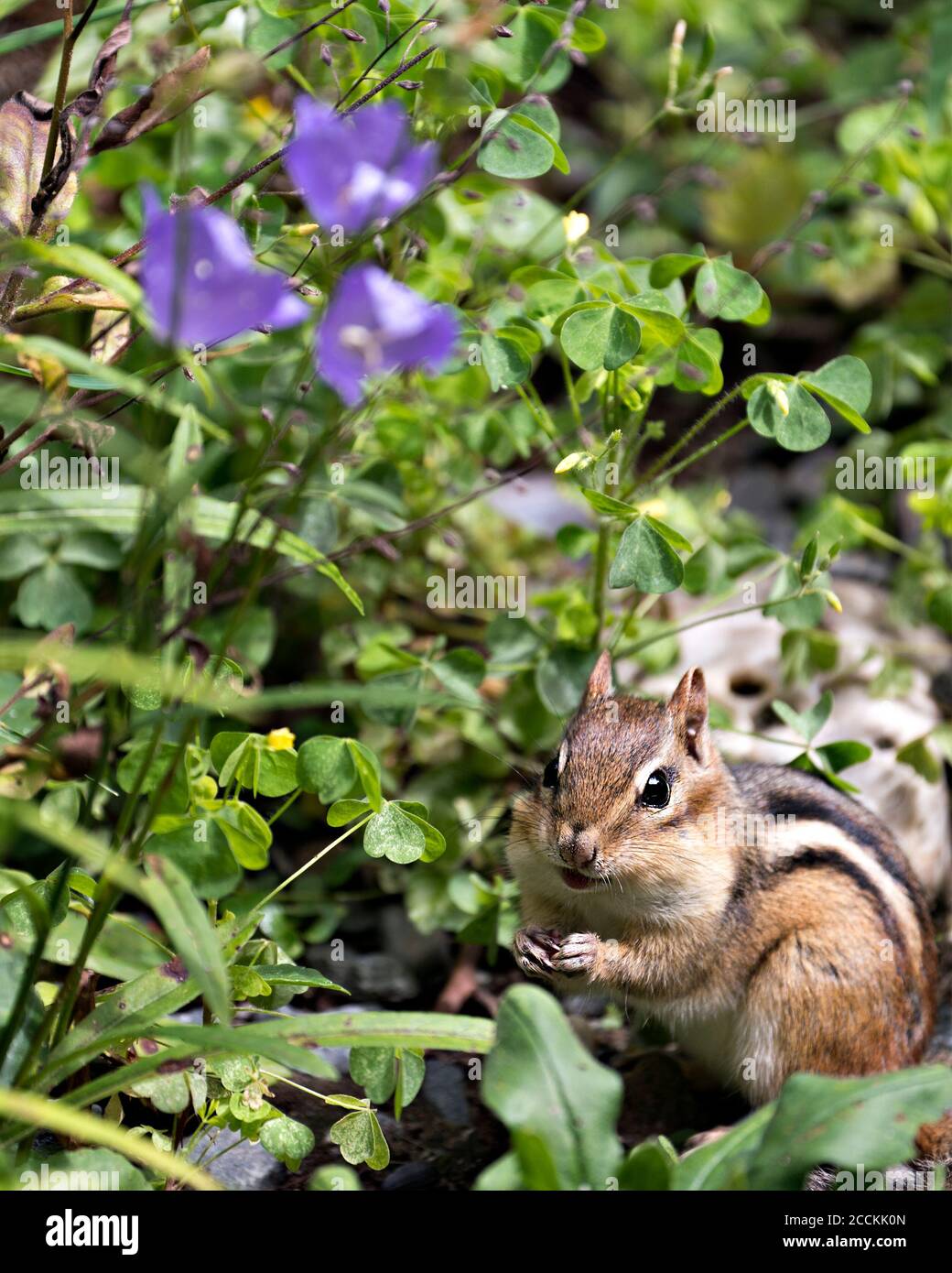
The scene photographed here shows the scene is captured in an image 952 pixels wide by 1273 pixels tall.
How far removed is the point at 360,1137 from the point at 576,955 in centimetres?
59

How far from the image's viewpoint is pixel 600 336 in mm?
2846

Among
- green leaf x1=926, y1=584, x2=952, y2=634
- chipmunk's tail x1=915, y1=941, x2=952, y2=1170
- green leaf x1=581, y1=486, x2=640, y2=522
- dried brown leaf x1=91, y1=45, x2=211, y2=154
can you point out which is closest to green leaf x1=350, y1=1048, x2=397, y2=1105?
chipmunk's tail x1=915, y1=941, x2=952, y2=1170

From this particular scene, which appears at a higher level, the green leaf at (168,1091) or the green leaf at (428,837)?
the green leaf at (428,837)

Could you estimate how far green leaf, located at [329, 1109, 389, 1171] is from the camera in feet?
7.98

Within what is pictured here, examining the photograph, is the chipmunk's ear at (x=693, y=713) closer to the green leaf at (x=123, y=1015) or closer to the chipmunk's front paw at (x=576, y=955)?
the chipmunk's front paw at (x=576, y=955)

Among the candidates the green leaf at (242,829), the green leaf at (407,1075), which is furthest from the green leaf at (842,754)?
the green leaf at (242,829)

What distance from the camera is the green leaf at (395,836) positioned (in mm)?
2656

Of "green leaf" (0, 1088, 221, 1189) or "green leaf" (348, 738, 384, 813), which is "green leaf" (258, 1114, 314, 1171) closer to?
"green leaf" (0, 1088, 221, 1189)

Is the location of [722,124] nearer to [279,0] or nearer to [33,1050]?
[279,0]

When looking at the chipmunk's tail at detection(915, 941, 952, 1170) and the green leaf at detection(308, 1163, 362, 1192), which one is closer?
the green leaf at detection(308, 1163, 362, 1192)

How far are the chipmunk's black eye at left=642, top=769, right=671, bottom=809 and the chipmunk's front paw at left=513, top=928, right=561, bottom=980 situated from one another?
35cm

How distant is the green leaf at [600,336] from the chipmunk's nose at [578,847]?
98cm

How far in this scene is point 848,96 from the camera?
568 cm
